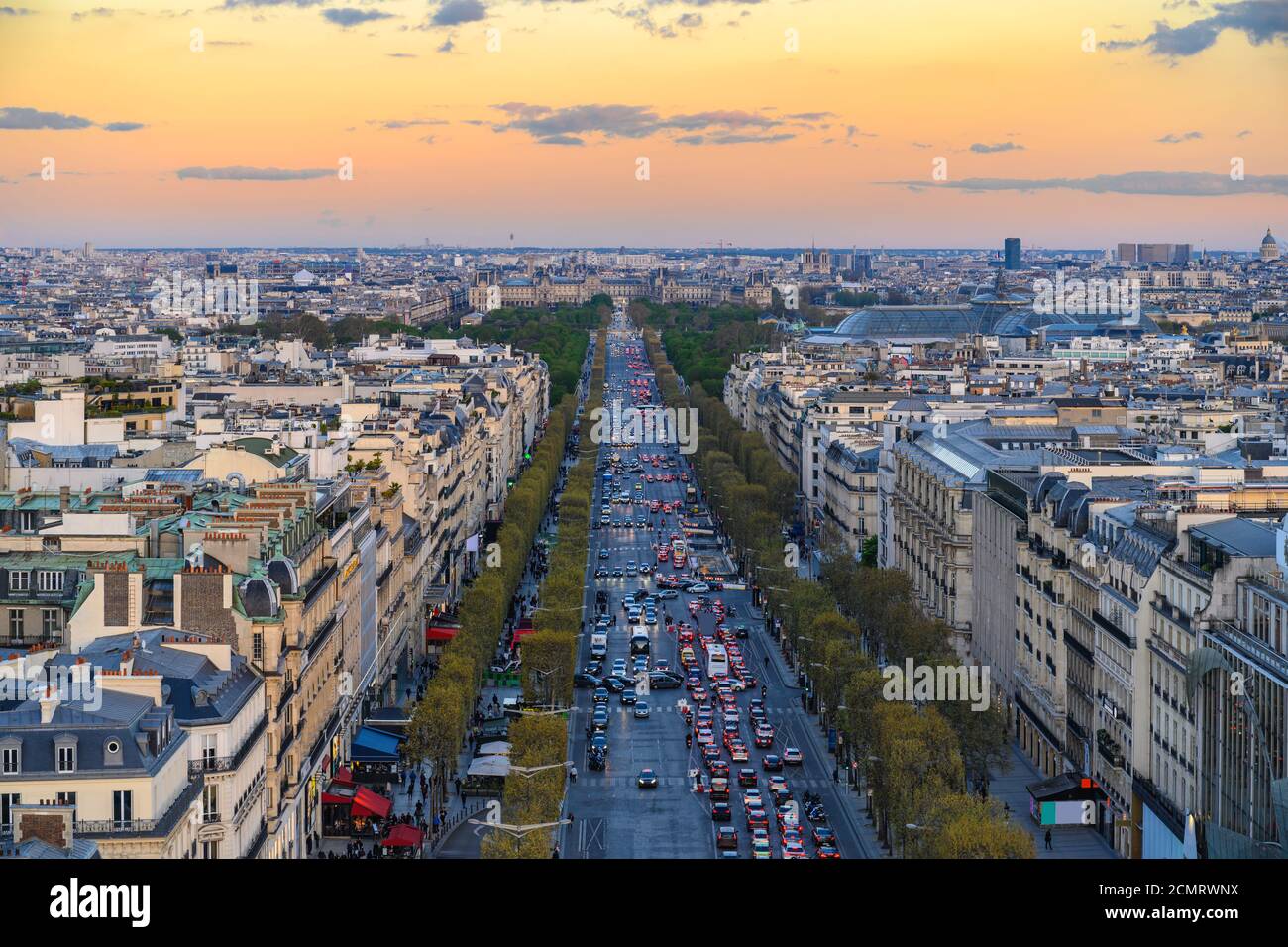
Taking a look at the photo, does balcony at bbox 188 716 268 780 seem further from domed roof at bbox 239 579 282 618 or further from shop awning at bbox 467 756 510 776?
shop awning at bbox 467 756 510 776

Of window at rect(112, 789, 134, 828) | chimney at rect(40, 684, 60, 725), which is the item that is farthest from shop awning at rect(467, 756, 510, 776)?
window at rect(112, 789, 134, 828)

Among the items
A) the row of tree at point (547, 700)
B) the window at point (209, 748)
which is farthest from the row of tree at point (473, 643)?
the window at point (209, 748)

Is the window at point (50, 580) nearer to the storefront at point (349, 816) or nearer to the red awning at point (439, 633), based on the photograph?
the storefront at point (349, 816)

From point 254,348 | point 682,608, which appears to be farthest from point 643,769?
point 254,348

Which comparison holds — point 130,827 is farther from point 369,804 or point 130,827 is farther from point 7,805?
point 369,804

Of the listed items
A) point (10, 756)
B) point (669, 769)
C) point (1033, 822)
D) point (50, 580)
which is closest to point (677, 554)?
point (669, 769)
